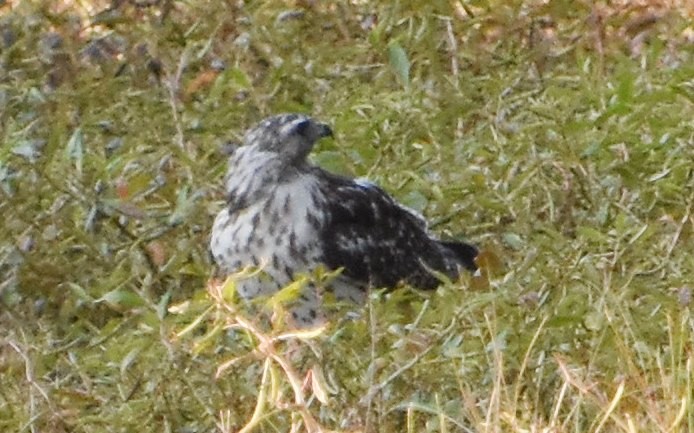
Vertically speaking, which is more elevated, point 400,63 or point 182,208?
point 182,208

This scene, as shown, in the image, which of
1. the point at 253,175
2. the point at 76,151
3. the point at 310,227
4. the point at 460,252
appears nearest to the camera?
the point at 76,151

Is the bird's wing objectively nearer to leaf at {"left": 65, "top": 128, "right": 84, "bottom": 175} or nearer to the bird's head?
the bird's head

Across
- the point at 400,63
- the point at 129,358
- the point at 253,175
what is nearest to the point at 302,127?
the point at 253,175

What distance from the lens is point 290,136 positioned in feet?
25.3

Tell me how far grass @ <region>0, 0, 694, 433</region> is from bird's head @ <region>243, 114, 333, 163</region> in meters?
0.29

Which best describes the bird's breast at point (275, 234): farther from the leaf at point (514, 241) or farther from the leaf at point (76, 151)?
the leaf at point (514, 241)

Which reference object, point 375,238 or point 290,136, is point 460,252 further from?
point 290,136

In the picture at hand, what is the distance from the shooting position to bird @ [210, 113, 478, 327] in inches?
291

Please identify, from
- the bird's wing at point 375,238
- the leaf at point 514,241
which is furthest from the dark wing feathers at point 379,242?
the leaf at point 514,241

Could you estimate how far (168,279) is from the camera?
7.62 metres

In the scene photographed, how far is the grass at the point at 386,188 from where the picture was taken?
5699 millimetres

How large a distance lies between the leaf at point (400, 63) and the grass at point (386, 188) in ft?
0.06

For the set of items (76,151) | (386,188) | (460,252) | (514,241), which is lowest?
(460,252)

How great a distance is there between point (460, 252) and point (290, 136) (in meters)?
0.71
